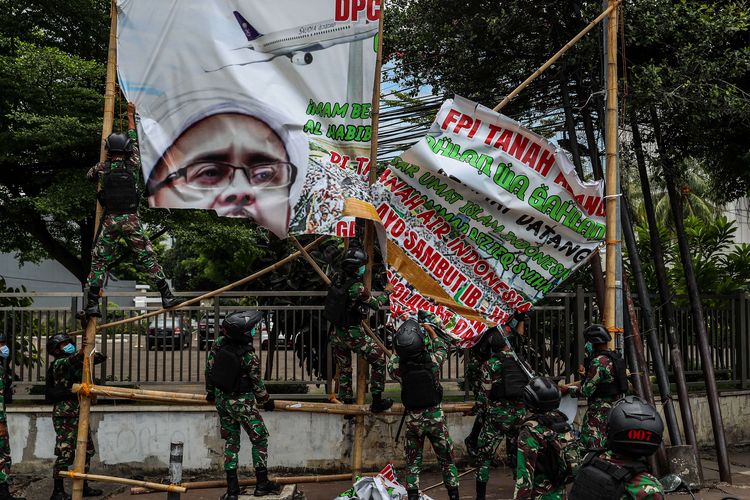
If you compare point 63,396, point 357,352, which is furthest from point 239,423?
point 63,396

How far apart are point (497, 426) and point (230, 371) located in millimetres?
2891

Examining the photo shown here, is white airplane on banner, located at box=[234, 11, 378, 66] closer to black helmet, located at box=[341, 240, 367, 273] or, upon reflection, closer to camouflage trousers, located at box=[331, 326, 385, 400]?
black helmet, located at box=[341, 240, 367, 273]

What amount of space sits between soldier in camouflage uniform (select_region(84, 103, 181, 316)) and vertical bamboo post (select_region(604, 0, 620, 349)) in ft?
15.0

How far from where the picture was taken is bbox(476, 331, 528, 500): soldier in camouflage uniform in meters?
7.73

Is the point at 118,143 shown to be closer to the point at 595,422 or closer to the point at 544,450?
the point at 544,450

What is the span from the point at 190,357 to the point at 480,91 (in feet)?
20.0

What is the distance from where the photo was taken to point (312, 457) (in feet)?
31.0

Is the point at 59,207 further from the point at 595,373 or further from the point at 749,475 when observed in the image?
the point at 749,475

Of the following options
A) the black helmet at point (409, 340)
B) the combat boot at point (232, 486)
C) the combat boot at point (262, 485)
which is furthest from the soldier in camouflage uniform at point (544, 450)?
the combat boot at point (232, 486)

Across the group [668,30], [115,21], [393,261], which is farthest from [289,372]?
[668,30]

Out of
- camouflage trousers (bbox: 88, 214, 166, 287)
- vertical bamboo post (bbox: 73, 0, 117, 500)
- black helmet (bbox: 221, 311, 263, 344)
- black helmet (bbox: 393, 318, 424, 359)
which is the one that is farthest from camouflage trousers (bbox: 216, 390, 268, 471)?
black helmet (bbox: 393, 318, 424, 359)

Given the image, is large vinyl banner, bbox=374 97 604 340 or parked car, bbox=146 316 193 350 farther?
parked car, bbox=146 316 193 350

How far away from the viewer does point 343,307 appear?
25.0ft

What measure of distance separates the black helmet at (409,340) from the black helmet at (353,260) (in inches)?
31.3
